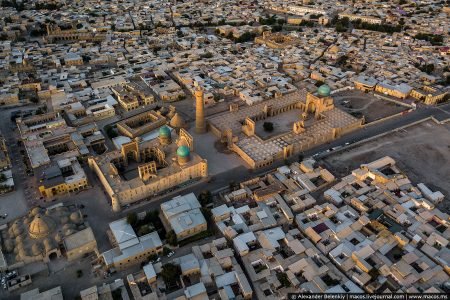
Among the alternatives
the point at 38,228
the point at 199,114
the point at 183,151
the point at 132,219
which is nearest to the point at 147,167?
the point at 183,151

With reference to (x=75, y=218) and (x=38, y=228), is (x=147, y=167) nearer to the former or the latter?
(x=75, y=218)

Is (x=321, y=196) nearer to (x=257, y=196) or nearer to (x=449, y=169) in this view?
(x=257, y=196)

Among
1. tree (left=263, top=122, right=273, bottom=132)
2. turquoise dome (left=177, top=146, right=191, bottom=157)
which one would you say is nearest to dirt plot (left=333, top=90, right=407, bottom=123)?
tree (left=263, top=122, right=273, bottom=132)

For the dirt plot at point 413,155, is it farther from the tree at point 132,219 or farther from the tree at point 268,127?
the tree at point 132,219

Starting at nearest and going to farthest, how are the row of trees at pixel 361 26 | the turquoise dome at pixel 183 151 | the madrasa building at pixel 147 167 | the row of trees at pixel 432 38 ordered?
the madrasa building at pixel 147 167 < the turquoise dome at pixel 183 151 < the row of trees at pixel 432 38 < the row of trees at pixel 361 26

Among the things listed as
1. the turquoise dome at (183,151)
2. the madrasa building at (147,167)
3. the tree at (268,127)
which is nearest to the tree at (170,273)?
the madrasa building at (147,167)

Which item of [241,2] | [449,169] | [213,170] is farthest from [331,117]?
[241,2]
